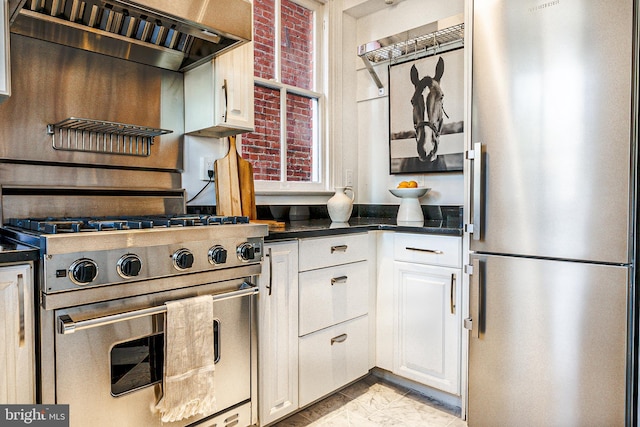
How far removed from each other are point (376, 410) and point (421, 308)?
57cm

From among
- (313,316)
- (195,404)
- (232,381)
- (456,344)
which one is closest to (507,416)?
(456,344)

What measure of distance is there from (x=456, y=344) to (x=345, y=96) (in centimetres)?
191

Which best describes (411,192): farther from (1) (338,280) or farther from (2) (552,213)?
(2) (552,213)

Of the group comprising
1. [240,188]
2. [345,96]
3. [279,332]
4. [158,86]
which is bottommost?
[279,332]

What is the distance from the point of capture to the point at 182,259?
1466mm

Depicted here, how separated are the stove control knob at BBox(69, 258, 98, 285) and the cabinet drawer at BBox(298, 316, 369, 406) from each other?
1.03 metres

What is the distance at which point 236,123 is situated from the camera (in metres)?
2.04

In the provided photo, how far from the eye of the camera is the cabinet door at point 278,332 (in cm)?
181

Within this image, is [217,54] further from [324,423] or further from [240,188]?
[324,423]

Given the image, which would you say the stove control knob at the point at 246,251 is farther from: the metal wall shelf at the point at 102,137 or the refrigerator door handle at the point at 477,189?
the refrigerator door handle at the point at 477,189

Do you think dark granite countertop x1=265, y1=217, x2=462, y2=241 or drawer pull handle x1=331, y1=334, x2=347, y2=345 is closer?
dark granite countertop x1=265, y1=217, x2=462, y2=241

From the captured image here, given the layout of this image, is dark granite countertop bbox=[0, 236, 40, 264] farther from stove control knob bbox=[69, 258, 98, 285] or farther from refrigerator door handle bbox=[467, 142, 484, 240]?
refrigerator door handle bbox=[467, 142, 484, 240]

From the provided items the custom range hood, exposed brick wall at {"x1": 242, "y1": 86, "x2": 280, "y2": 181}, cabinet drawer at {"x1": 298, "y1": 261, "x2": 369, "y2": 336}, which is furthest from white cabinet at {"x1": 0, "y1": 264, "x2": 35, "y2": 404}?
exposed brick wall at {"x1": 242, "y1": 86, "x2": 280, "y2": 181}

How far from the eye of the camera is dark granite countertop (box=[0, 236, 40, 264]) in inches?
44.9
